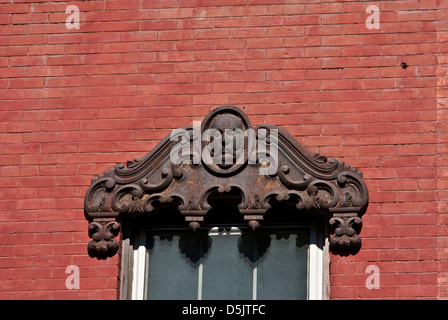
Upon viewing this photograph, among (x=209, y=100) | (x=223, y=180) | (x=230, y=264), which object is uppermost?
(x=209, y=100)

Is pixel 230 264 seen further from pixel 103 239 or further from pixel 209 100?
pixel 209 100

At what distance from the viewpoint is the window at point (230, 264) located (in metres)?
8.45

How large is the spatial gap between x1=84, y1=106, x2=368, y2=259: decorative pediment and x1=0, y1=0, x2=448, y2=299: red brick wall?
14 cm

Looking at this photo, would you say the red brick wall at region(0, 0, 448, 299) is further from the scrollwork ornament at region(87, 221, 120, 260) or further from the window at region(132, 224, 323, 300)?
the window at region(132, 224, 323, 300)

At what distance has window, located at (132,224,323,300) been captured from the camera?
8.45 meters

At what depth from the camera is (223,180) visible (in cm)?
858

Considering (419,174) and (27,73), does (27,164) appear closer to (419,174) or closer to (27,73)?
(27,73)

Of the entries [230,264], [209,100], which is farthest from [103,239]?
[209,100]

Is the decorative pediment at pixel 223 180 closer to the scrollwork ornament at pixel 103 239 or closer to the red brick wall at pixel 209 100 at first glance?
the scrollwork ornament at pixel 103 239

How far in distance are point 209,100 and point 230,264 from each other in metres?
1.25

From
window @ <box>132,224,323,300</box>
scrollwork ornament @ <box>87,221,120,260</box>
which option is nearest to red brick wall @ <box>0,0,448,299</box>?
scrollwork ornament @ <box>87,221,120,260</box>

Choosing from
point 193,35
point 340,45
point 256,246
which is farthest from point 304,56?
point 256,246

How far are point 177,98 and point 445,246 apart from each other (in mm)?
2246

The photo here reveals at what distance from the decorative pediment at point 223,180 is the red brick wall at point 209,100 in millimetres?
140
